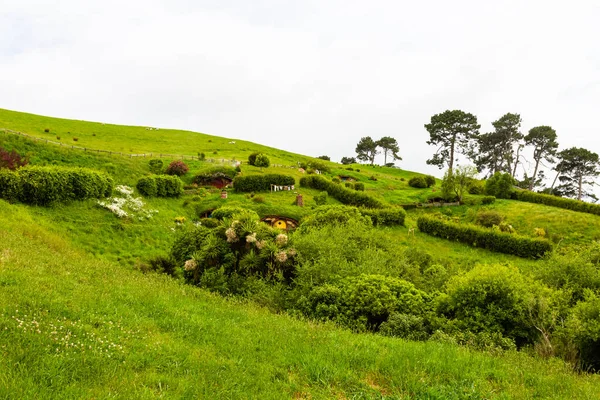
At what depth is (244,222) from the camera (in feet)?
56.9

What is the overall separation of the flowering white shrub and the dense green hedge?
1351 centimetres

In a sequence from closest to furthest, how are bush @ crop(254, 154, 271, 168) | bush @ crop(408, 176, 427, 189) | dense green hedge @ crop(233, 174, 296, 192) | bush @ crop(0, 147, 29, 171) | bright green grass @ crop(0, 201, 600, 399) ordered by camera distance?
bright green grass @ crop(0, 201, 600, 399) < bush @ crop(0, 147, 29, 171) < dense green hedge @ crop(233, 174, 296, 192) < bush @ crop(254, 154, 271, 168) < bush @ crop(408, 176, 427, 189)

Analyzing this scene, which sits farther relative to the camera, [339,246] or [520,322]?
[339,246]

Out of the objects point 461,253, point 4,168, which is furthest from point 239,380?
point 461,253

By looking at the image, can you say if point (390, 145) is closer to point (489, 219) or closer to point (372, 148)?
point (372, 148)

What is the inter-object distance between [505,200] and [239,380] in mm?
54431

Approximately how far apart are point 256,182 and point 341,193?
11.2 m

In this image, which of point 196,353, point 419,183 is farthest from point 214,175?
point 196,353

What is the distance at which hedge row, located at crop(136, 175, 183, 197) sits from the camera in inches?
1420

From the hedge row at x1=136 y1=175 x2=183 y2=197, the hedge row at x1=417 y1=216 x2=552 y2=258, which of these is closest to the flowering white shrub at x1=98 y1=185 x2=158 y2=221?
the hedge row at x1=136 y1=175 x2=183 y2=197

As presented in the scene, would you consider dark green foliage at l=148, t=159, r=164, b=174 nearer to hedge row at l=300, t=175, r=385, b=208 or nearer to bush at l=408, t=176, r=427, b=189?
hedge row at l=300, t=175, r=385, b=208

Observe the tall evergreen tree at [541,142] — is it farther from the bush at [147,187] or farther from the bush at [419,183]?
the bush at [147,187]

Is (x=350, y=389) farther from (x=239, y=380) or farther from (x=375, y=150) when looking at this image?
(x=375, y=150)

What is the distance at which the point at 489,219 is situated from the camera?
4156cm
